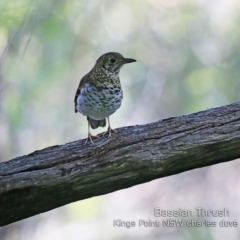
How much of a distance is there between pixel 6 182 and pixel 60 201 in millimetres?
345

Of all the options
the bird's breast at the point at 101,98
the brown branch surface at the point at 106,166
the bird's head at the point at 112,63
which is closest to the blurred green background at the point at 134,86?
the bird's head at the point at 112,63

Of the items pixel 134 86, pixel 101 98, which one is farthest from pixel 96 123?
pixel 134 86

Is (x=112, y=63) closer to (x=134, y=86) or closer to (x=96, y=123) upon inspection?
(x=96, y=123)

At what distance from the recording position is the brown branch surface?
3053mm

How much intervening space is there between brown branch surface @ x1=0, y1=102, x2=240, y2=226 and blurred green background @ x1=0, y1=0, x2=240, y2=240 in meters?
3.78

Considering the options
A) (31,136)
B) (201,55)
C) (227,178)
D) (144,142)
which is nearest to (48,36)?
(31,136)

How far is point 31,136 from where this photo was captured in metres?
7.41

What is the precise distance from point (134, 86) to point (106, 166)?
4.82 meters

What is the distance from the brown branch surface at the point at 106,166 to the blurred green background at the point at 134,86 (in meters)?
3.78

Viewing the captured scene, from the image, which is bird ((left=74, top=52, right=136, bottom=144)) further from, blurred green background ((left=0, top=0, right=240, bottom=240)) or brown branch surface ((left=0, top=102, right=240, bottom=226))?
blurred green background ((left=0, top=0, right=240, bottom=240))

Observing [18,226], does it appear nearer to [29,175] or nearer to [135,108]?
[135,108]

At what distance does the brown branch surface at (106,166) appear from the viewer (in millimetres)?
3053

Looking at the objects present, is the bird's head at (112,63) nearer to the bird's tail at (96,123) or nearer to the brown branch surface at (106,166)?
the bird's tail at (96,123)

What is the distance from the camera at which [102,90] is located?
4.18m
